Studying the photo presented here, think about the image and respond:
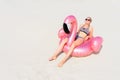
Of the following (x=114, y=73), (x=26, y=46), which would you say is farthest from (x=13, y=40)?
(x=114, y=73)

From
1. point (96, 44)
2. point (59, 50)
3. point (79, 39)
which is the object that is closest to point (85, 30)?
point (79, 39)

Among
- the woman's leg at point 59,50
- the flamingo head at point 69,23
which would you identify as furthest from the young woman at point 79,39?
the flamingo head at point 69,23

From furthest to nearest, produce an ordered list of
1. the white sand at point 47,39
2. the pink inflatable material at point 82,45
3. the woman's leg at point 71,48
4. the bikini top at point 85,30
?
1. the bikini top at point 85,30
2. the pink inflatable material at point 82,45
3. the woman's leg at point 71,48
4. the white sand at point 47,39

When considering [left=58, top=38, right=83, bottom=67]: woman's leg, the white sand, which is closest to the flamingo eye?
[left=58, top=38, right=83, bottom=67]: woman's leg

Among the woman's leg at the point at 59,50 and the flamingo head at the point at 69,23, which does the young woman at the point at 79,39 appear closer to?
the woman's leg at the point at 59,50

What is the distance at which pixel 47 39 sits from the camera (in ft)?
15.3

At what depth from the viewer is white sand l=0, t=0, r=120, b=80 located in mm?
4059

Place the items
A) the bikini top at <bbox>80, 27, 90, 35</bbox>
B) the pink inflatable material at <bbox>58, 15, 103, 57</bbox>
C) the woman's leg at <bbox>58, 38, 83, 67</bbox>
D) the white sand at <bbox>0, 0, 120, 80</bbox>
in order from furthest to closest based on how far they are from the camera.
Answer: the bikini top at <bbox>80, 27, 90, 35</bbox> → the pink inflatable material at <bbox>58, 15, 103, 57</bbox> → the woman's leg at <bbox>58, 38, 83, 67</bbox> → the white sand at <bbox>0, 0, 120, 80</bbox>

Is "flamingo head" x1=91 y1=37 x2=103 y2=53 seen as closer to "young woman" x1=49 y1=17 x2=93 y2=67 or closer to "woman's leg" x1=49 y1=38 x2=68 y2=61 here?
"young woman" x1=49 y1=17 x2=93 y2=67

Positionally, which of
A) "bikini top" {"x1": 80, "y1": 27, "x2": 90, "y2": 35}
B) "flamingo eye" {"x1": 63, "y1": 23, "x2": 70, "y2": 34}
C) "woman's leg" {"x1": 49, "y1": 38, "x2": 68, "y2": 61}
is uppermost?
"flamingo eye" {"x1": 63, "y1": 23, "x2": 70, "y2": 34}

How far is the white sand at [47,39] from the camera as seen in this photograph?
406 cm

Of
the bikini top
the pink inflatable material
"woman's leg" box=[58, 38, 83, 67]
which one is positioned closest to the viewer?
"woman's leg" box=[58, 38, 83, 67]

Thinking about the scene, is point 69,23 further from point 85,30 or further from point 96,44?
point 96,44

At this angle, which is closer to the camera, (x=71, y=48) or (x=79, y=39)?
(x=71, y=48)
